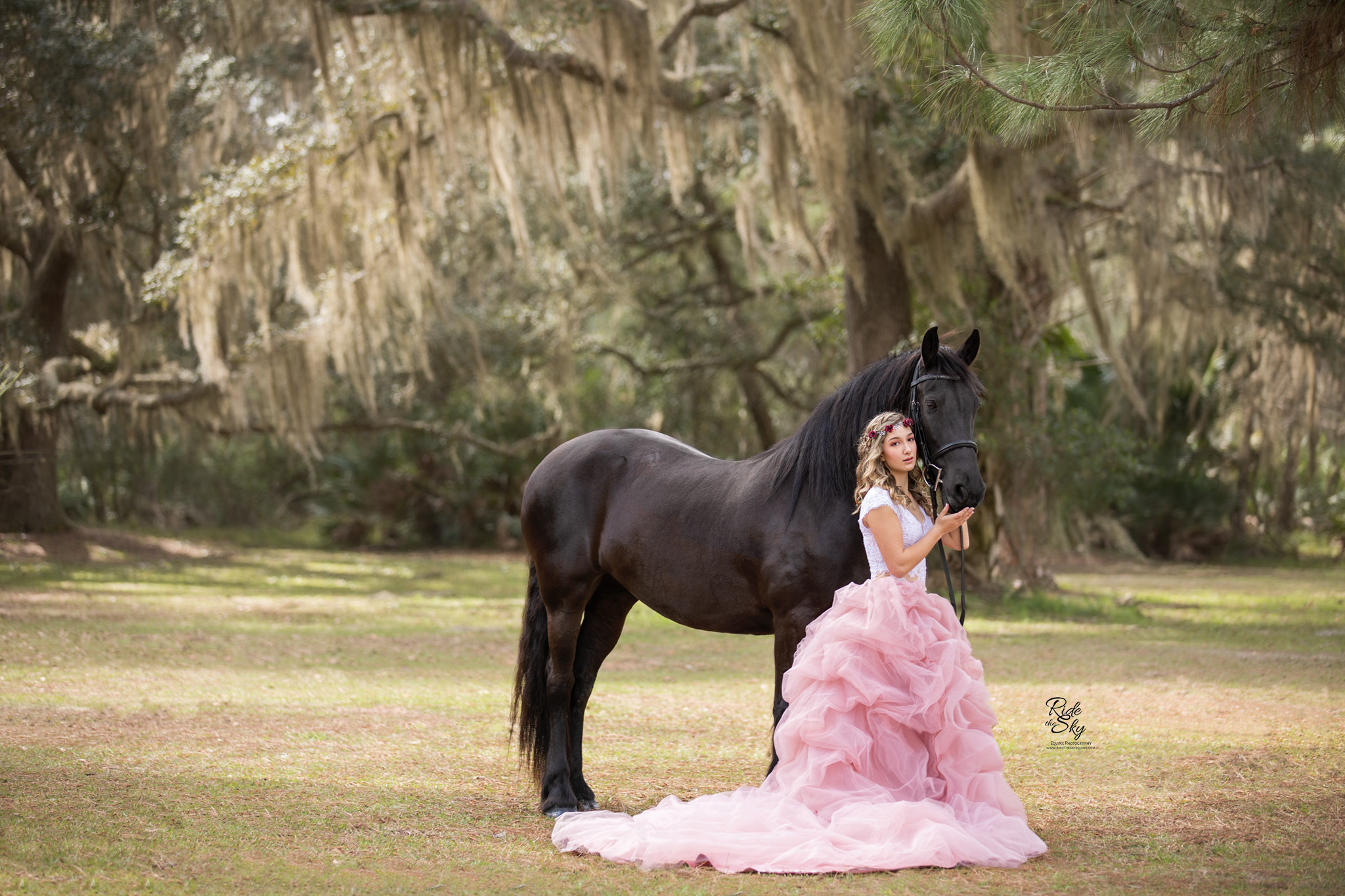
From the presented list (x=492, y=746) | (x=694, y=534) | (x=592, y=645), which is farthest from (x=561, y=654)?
(x=492, y=746)

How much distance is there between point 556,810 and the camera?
406 centimetres

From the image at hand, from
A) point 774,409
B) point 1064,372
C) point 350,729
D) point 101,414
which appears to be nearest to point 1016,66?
point 350,729

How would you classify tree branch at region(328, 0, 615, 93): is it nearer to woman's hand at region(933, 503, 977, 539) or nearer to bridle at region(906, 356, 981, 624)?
bridle at region(906, 356, 981, 624)

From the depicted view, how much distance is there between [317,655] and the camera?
25.9 ft

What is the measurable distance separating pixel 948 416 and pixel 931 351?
23 cm

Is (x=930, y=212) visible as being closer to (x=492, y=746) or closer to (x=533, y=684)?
(x=492, y=746)

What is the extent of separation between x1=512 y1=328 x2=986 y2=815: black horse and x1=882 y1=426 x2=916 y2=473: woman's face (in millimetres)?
116

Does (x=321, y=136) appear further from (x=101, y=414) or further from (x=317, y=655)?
(x=317, y=655)

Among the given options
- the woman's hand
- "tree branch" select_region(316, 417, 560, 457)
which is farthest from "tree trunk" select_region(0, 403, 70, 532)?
the woman's hand

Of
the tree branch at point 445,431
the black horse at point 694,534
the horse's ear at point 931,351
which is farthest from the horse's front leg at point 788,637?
the tree branch at point 445,431

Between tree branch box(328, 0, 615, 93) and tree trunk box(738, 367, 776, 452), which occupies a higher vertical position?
tree branch box(328, 0, 615, 93)

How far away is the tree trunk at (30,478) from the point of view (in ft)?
45.5

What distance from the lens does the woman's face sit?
3.63 metres

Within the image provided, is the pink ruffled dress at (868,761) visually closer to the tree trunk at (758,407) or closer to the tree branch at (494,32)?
the tree branch at (494,32)
